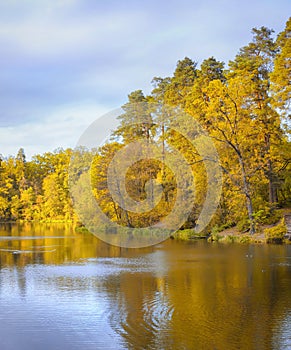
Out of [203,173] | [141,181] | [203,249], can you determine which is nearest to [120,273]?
[203,249]

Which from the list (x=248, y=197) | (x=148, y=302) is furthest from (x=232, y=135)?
(x=148, y=302)

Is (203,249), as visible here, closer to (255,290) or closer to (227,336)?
(255,290)

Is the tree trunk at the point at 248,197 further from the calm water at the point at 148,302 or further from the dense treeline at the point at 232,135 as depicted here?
the calm water at the point at 148,302

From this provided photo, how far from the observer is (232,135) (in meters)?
30.6

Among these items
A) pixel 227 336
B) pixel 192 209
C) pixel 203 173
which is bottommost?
pixel 227 336

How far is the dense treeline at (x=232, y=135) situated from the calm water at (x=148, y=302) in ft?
29.3

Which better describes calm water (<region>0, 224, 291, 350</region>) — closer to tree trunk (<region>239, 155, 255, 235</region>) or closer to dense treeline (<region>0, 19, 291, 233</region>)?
tree trunk (<region>239, 155, 255, 235</region>)

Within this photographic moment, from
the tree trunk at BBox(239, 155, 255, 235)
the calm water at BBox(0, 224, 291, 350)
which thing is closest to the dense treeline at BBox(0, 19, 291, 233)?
the tree trunk at BBox(239, 155, 255, 235)

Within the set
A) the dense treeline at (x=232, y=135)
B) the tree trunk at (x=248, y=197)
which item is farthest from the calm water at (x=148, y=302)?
the dense treeline at (x=232, y=135)

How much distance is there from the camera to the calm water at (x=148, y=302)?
975 centimetres

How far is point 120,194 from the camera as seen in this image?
4331cm

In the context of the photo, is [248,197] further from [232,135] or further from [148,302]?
[148,302]

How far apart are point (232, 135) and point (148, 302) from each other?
1937 cm

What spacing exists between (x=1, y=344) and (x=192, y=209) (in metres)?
26.3
